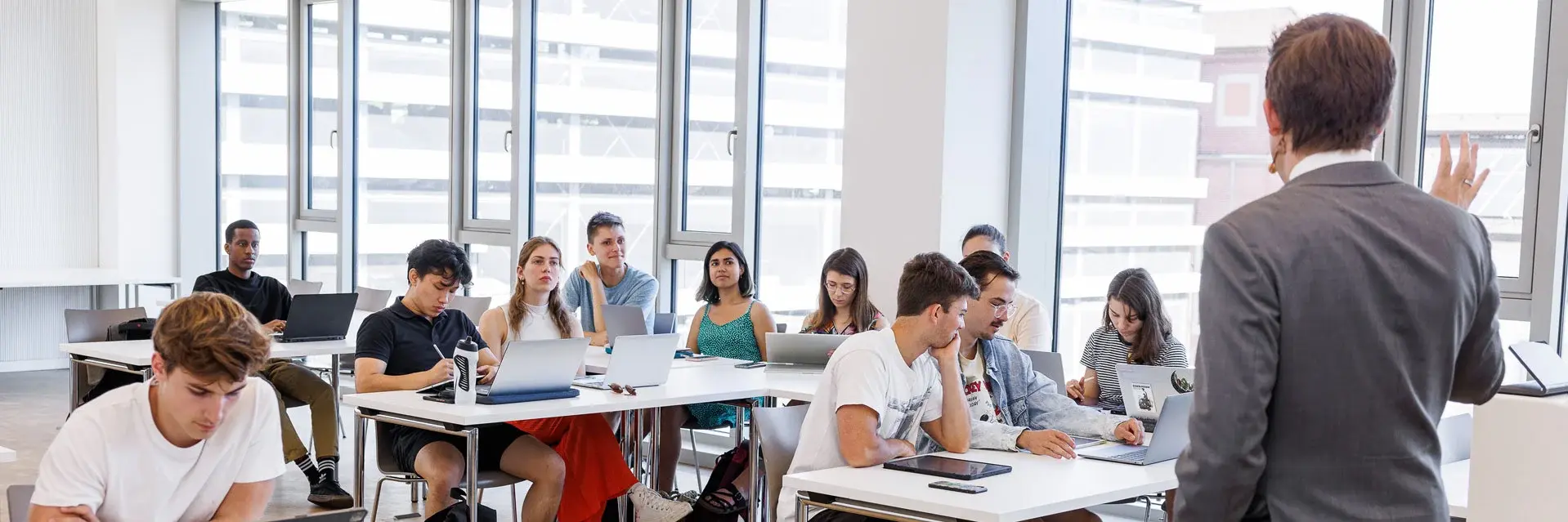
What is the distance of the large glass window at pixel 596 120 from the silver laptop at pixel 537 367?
3.10 meters

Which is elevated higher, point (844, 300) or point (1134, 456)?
point (844, 300)

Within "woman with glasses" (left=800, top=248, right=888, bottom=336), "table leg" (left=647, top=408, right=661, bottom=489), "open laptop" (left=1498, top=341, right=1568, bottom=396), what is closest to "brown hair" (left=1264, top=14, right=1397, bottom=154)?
"open laptop" (left=1498, top=341, right=1568, bottom=396)

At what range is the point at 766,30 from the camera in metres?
6.86

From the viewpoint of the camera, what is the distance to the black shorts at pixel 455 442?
4500mm

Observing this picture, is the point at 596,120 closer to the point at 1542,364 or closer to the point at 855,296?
the point at 855,296

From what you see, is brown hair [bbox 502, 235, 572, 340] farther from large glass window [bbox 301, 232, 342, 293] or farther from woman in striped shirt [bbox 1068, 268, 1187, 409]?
large glass window [bbox 301, 232, 342, 293]

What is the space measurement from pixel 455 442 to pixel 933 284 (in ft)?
6.40

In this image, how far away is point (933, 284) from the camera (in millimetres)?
3428

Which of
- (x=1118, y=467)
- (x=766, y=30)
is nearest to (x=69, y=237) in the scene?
(x=766, y=30)

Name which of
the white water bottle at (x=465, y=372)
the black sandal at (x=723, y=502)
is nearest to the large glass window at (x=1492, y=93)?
the black sandal at (x=723, y=502)

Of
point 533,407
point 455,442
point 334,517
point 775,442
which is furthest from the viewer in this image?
point 455,442

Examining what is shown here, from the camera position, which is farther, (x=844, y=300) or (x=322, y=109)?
(x=322, y=109)

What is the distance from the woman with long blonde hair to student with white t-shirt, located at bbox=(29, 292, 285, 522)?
1.59 m

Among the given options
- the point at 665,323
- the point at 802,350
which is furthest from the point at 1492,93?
the point at 665,323
